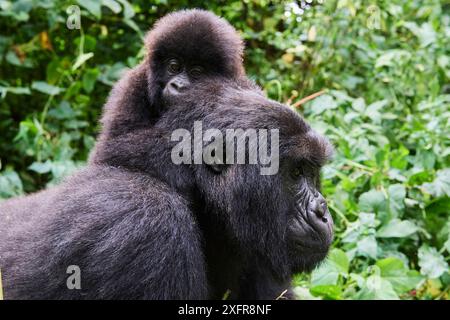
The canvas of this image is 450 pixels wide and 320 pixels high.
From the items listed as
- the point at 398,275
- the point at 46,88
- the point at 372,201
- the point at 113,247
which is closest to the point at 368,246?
the point at 398,275

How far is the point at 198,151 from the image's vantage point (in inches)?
95.8

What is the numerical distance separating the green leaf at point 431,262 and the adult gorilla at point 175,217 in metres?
0.96

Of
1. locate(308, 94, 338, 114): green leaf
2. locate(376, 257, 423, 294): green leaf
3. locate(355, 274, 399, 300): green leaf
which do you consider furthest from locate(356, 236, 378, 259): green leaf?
locate(308, 94, 338, 114): green leaf

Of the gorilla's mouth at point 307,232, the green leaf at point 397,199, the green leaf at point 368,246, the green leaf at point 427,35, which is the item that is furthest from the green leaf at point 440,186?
the green leaf at point 427,35

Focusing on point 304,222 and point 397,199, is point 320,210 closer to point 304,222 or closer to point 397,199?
point 304,222

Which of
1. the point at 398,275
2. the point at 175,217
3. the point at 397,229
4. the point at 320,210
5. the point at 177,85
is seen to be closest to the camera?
the point at 175,217

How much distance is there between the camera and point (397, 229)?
3.37m

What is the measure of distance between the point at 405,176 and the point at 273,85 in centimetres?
166

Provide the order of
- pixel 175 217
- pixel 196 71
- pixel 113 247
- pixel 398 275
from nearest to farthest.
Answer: pixel 113 247
pixel 175 217
pixel 196 71
pixel 398 275

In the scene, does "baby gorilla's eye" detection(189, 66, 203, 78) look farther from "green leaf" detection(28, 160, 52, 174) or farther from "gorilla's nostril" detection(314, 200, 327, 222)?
"green leaf" detection(28, 160, 52, 174)

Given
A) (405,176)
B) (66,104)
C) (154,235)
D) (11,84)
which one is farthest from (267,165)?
(11,84)

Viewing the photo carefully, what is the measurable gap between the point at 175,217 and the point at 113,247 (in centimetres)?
25

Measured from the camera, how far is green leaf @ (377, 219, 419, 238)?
3.36 meters
